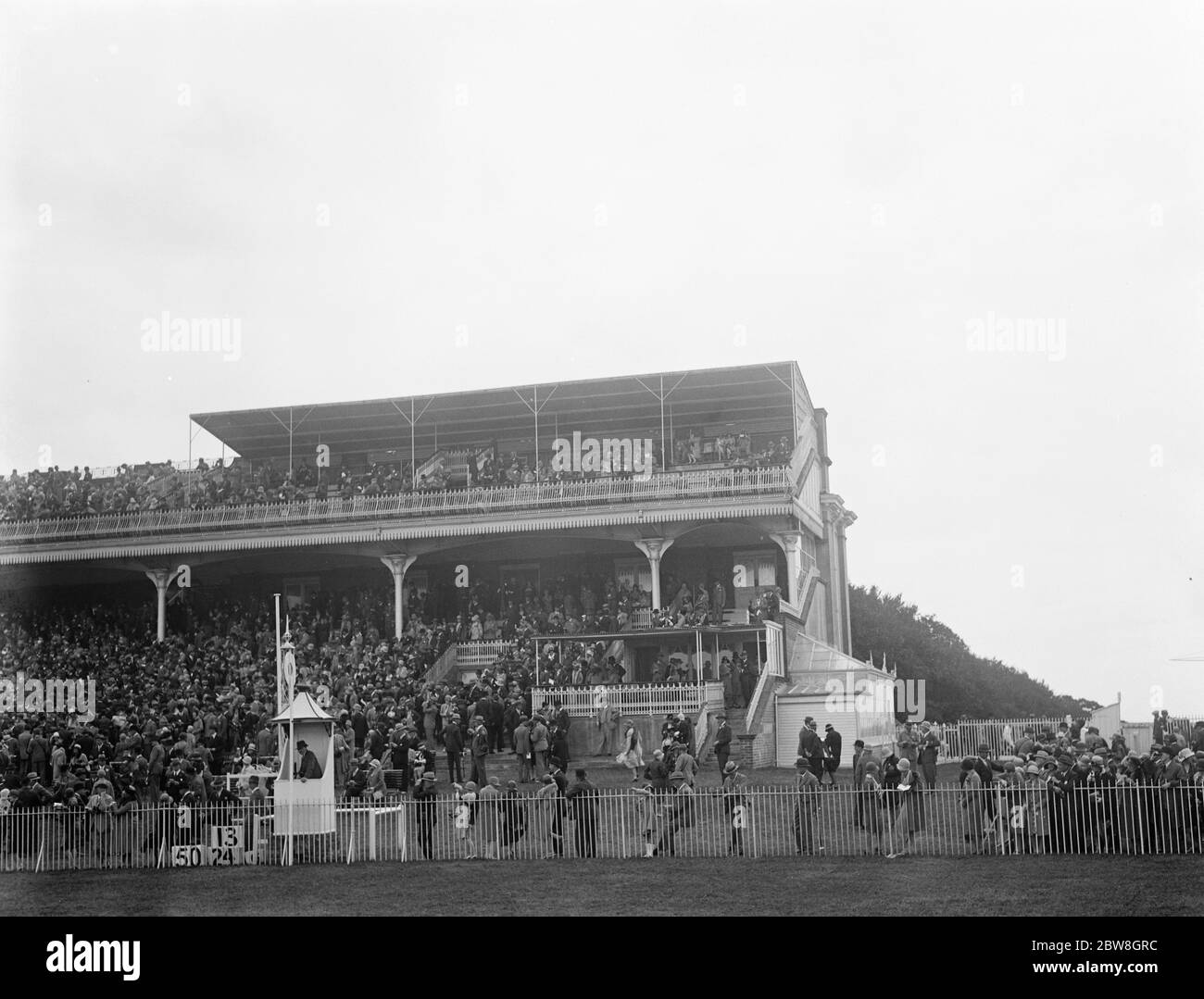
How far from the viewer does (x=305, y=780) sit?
16.9 metres

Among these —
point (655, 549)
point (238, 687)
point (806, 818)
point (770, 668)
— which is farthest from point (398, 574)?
point (806, 818)

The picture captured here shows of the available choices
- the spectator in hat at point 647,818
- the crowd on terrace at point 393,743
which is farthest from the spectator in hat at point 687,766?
the spectator in hat at point 647,818

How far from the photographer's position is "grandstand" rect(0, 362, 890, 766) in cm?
2766

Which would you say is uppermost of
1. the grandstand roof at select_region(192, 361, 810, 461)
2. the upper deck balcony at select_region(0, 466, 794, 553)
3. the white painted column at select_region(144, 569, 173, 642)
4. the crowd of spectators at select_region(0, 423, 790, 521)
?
the grandstand roof at select_region(192, 361, 810, 461)

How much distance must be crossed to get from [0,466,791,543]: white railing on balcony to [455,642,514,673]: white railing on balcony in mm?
3422

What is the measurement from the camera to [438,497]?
96.6ft

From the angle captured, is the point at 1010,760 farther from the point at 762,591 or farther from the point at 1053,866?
the point at 762,591

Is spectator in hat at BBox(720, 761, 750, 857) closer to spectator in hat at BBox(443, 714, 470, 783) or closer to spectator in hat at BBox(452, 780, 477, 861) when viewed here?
spectator in hat at BBox(452, 780, 477, 861)

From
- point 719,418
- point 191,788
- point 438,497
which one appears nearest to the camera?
point 191,788

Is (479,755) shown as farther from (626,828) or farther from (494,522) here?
(494,522)

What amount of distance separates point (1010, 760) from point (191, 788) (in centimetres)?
1027

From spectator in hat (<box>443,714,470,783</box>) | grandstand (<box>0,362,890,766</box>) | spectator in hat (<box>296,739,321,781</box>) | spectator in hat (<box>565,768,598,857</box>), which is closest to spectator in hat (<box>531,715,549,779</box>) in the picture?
spectator in hat (<box>443,714,470,783</box>)

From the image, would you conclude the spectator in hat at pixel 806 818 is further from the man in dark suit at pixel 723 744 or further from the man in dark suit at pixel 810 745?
the man in dark suit at pixel 723 744

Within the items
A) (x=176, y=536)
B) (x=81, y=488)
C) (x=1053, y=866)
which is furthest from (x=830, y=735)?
(x=81, y=488)
